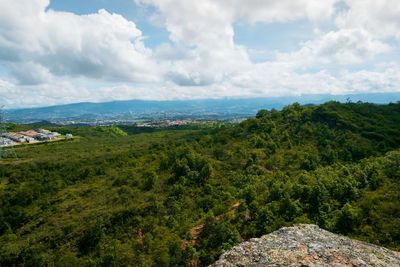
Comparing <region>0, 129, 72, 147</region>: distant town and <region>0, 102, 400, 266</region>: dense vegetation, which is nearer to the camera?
<region>0, 102, 400, 266</region>: dense vegetation

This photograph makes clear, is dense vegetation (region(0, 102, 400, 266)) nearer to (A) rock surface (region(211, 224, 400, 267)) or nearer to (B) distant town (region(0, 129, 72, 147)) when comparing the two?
(A) rock surface (region(211, 224, 400, 267))

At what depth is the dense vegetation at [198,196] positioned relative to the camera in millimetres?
23609

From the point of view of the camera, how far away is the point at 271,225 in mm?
24328

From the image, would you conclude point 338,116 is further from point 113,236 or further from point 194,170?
point 113,236

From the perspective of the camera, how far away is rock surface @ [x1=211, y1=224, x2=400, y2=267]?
13.5 metres

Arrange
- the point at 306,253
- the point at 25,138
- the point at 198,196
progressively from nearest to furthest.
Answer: the point at 306,253 → the point at 198,196 → the point at 25,138

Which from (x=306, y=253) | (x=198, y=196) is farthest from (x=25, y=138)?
(x=306, y=253)

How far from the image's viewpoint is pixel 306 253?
14398 millimetres

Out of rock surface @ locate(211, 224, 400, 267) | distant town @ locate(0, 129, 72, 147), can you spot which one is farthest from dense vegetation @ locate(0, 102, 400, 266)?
distant town @ locate(0, 129, 72, 147)

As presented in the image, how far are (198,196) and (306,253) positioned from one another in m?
25.6

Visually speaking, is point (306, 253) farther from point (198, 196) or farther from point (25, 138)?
point (25, 138)

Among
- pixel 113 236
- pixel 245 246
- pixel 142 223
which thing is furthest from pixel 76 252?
pixel 245 246

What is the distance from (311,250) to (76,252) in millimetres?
30083

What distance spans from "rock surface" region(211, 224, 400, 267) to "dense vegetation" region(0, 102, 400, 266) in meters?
4.85
